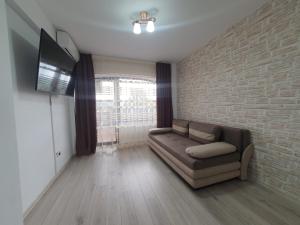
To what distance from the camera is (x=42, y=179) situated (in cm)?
193

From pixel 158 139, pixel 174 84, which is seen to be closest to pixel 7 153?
pixel 158 139

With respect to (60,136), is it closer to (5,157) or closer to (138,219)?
(5,157)

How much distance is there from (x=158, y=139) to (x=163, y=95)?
4.94 feet

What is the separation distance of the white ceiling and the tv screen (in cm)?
53

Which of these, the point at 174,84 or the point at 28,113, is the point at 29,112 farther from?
the point at 174,84

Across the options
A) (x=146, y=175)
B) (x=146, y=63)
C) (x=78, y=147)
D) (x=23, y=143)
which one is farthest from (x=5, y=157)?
(x=146, y=63)

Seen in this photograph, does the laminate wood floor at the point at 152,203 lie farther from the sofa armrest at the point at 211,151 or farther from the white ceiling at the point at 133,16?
the white ceiling at the point at 133,16

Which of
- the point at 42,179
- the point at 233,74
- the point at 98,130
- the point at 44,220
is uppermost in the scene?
the point at 233,74

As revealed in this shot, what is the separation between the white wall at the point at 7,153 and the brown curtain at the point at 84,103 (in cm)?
240

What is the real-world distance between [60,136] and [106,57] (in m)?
2.14

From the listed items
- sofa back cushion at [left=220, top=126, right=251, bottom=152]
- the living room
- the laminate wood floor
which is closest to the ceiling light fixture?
the living room

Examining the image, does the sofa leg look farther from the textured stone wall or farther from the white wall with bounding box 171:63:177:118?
the white wall with bounding box 171:63:177:118

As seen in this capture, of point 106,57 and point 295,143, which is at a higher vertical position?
point 106,57

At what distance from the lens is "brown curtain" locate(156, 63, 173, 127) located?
4.07 m
